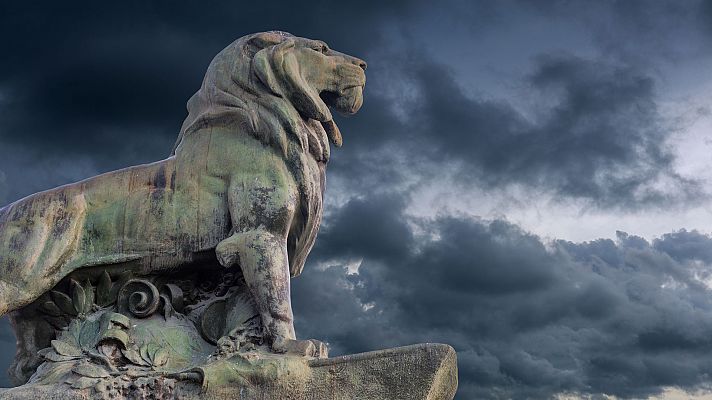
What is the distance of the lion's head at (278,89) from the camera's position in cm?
852

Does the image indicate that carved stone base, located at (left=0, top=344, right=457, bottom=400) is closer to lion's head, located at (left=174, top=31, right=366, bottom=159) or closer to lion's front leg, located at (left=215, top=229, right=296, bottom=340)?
lion's front leg, located at (left=215, top=229, right=296, bottom=340)

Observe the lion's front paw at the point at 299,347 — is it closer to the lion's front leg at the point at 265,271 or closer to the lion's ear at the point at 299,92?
the lion's front leg at the point at 265,271

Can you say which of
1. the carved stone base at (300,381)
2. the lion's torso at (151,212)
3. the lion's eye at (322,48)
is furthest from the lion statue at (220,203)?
the carved stone base at (300,381)

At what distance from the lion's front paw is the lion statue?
38 mm

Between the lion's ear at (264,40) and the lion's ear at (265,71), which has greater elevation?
the lion's ear at (264,40)

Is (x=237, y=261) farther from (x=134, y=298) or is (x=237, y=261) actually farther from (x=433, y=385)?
(x=433, y=385)

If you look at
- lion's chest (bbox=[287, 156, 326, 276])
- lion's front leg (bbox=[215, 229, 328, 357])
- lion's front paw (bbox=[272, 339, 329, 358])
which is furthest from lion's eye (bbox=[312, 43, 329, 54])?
lion's front paw (bbox=[272, 339, 329, 358])

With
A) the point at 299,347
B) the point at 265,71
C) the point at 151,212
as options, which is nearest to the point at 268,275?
the point at 299,347

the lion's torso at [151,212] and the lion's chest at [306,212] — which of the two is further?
the lion's chest at [306,212]

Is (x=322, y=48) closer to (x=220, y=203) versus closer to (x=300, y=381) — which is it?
(x=220, y=203)

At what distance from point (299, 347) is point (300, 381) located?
30cm

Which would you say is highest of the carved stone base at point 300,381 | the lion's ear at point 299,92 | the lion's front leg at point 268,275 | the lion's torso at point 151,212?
the lion's ear at point 299,92

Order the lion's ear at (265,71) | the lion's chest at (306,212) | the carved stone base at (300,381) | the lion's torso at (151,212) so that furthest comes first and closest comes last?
the lion's ear at (265,71)
the lion's chest at (306,212)
the lion's torso at (151,212)
the carved stone base at (300,381)

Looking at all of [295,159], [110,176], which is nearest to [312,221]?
[295,159]
